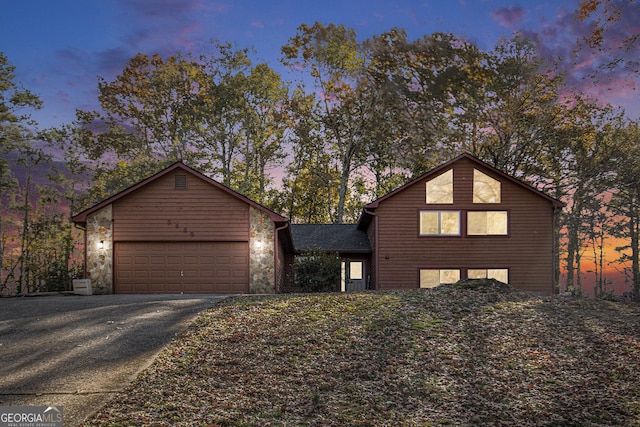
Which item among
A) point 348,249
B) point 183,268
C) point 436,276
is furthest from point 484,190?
point 183,268

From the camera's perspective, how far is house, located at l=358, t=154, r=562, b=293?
2262 cm

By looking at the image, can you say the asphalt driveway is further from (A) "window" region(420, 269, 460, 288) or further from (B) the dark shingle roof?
(B) the dark shingle roof

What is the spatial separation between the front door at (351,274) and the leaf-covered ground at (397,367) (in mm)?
12257

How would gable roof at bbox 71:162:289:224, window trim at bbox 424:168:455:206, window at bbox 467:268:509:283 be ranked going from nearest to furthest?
gable roof at bbox 71:162:289:224
window at bbox 467:268:509:283
window trim at bbox 424:168:455:206

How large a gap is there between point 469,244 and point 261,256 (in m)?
8.39

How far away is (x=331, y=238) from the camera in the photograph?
26781 mm

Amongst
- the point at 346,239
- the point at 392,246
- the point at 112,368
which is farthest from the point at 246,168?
the point at 112,368

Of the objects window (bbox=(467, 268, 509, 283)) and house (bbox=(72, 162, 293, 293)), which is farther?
window (bbox=(467, 268, 509, 283))

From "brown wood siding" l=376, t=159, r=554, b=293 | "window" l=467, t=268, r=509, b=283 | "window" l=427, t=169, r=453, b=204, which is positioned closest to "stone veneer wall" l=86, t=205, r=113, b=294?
"brown wood siding" l=376, t=159, r=554, b=293

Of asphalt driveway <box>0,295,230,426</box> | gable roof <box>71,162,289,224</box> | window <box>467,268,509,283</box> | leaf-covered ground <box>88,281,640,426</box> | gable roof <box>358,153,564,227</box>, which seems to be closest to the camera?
leaf-covered ground <box>88,281,640,426</box>

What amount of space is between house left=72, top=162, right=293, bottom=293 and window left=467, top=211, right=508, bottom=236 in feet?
25.0

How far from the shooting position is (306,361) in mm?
9766

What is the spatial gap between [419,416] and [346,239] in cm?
1871

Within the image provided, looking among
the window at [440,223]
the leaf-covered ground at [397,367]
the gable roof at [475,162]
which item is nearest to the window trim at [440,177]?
the gable roof at [475,162]
